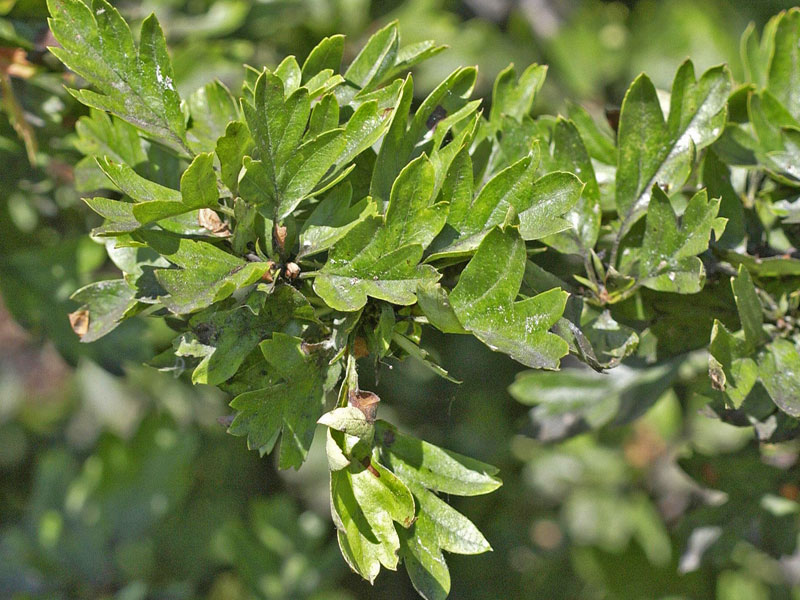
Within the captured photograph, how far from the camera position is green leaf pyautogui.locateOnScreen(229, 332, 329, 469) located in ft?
2.25

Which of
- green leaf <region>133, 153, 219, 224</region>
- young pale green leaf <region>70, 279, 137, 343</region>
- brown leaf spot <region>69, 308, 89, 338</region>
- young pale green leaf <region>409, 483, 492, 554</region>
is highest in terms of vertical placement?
green leaf <region>133, 153, 219, 224</region>

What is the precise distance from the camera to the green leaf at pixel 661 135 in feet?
2.79

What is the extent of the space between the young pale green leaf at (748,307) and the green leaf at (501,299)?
21 cm

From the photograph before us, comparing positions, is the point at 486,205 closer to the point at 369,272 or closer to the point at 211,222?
the point at 369,272

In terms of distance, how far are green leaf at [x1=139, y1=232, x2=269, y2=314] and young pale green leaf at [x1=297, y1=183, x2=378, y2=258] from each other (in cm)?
6

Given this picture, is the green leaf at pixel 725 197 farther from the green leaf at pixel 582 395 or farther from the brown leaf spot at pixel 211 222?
the brown leaf spot at pixel 211 222

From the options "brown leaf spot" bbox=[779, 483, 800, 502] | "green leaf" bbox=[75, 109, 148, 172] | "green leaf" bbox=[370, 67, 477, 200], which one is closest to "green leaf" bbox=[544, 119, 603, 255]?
"green leaf" bbox=[370, 67, 477, 200]

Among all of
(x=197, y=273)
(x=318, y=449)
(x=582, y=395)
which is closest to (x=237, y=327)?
(x=197, y=273)

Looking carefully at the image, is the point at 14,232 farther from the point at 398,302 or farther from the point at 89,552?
the point at 398,302

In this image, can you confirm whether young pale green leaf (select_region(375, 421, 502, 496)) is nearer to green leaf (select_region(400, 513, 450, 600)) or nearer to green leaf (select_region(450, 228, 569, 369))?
green leaf (select_region(400, 513, 450, 600))

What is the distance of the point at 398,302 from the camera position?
0.67m

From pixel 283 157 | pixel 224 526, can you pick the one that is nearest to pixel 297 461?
pixel 283 157

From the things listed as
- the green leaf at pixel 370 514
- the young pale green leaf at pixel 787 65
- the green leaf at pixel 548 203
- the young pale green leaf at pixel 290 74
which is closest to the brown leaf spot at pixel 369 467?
the green leaf at pixel 370 514

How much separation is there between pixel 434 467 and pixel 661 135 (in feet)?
1.43
